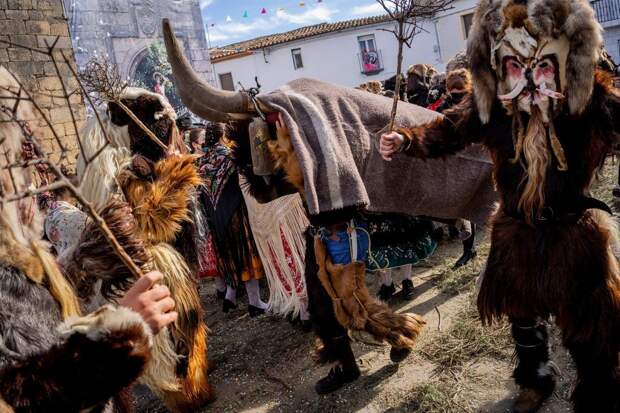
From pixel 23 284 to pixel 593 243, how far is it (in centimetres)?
202

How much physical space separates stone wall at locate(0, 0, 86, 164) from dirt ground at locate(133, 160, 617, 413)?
6192 millimetres

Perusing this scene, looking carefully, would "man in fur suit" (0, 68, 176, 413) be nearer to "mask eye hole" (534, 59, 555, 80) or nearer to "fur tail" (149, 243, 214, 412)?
"fur tail" (149, 243, 214, 412)

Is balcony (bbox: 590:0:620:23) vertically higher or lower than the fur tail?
higher

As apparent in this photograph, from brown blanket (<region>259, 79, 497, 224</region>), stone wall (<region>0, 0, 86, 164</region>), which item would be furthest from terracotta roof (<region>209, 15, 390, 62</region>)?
brown blanket (<region>259, 79, 497, 224</region>)

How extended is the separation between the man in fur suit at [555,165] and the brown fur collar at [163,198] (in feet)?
4.90

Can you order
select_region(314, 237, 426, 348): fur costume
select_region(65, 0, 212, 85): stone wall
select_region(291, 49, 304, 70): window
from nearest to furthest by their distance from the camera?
select_region(314, 237, 426, 348): fur costume → select_region(65, 0, 212, 85): stone wall → select_region(291, 49, 304, 70): window

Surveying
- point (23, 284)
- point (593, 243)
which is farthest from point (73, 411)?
point (593, 243)

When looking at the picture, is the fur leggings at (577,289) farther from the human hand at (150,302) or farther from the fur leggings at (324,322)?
the human hand at (150,302)

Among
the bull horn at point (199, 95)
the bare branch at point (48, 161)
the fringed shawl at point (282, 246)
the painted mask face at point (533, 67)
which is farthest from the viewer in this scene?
the fringed shawl at point (282, 246)

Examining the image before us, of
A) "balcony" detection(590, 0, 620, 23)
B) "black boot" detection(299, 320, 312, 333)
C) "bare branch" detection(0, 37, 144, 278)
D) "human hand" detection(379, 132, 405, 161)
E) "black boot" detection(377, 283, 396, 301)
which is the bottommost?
"black boot" detection(299, 320, 312, 333)

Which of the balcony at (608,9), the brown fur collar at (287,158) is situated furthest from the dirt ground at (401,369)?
the balcony at (608,9)

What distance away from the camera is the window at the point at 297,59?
28062 mm

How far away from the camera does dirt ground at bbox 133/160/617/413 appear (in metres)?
2.62

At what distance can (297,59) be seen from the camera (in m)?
28.3
